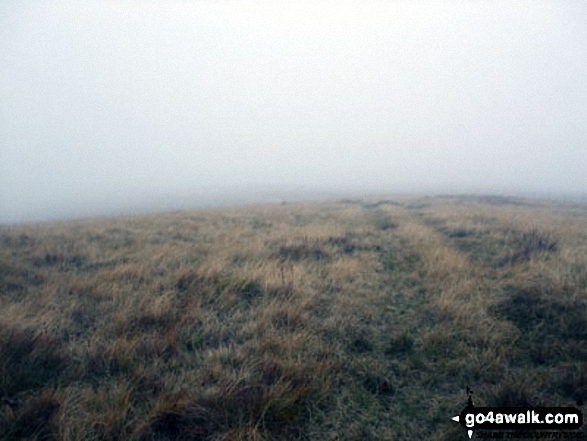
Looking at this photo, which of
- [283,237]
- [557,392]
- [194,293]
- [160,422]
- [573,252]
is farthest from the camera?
[283,237]

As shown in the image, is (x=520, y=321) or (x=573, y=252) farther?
(x=573, y=252)

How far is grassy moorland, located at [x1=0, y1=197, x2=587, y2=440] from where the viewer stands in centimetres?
323

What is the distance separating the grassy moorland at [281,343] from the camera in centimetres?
323

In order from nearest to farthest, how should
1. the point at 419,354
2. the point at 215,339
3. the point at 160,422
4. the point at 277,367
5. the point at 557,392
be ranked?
the point at 160,422 < the point at 557,392 < the point at 277,367 < the point at 419,354 < the point at 215,339

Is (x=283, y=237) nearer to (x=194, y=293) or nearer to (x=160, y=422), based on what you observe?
(x=194, y=293)

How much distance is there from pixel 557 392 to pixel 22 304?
8786mm

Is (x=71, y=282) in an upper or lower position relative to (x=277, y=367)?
upper

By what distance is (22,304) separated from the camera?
5.53m

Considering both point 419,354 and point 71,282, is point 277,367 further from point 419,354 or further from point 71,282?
point 71,282

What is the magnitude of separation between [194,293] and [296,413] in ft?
12.7

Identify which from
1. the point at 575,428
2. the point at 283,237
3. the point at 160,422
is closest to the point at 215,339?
the point at 160,422

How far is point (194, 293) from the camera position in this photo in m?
6.37

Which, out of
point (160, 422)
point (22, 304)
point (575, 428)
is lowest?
point (575, 428)

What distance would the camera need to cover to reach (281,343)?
175 inches
